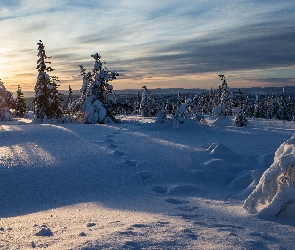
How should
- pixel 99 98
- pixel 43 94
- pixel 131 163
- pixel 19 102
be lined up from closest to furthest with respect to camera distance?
pixel 131 163 → pixel 99 98 → pixel 43 94 → pixel 19 102

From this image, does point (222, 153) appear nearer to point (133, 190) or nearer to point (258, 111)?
point (133, 190)

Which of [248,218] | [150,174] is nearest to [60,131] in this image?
[150,174]

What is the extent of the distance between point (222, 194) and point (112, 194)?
82.1 inches

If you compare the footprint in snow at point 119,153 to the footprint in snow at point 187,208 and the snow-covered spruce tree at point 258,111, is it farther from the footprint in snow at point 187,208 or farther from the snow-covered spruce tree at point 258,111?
the snow-covered spruce tree at point 258,111

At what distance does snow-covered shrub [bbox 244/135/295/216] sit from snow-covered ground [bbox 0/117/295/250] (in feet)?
0.38

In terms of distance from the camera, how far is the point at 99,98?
21.3 meters

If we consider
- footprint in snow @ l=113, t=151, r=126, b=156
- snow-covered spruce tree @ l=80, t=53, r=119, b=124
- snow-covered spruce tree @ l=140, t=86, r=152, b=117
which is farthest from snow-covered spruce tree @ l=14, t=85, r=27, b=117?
footprint in snow @ l=113, t=151, r=126, b=156

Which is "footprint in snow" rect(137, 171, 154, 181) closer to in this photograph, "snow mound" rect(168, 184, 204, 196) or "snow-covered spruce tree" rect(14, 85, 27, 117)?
"snow mound" rect(168, 184, 204, 196)

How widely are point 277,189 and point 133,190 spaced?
268cm

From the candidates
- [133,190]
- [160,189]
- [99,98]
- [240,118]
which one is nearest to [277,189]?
Answer: [160,189]

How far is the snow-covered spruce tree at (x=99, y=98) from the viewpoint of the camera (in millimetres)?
19938

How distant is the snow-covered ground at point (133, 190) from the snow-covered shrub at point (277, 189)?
12cm

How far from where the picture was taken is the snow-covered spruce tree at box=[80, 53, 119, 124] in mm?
19938

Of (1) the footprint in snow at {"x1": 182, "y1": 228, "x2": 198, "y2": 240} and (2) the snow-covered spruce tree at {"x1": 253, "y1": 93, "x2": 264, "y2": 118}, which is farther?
(2) the snow-covered spruce tree at {"x1": 253, "y1": 93, "x2": 264, "y2": 118}
